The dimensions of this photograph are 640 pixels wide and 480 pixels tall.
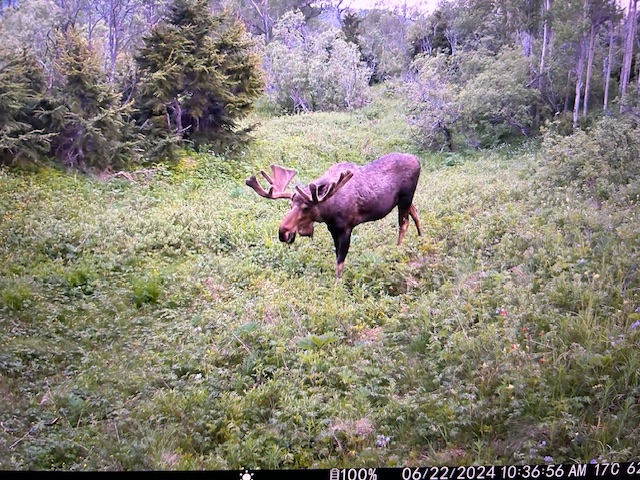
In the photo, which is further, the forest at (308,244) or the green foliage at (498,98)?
the green foliage at (498,98)

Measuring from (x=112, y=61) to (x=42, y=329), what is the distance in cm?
177

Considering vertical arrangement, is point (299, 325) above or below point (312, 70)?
below

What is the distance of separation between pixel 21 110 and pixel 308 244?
6.42 feet

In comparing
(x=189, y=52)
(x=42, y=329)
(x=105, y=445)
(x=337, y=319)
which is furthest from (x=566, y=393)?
(x=189, y=52)

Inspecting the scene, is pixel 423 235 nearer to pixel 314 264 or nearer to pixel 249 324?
pixel 314 264

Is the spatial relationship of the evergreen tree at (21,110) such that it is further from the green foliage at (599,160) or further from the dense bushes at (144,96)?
the green foliage at (599,160)

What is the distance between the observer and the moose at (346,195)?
3309 mm

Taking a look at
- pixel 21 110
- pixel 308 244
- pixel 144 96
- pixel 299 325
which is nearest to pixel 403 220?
pixel 308 244

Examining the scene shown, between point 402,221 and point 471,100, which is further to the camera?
point 471,100

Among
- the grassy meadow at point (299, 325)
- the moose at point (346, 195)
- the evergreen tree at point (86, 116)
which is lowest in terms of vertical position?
the grassy meadow at point (299, 325)

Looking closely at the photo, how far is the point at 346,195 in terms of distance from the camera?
12.0ft

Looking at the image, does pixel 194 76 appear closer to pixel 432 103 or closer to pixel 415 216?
pixel 415 216

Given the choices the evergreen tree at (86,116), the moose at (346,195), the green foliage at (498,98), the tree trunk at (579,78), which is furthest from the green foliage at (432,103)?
the evergreen tree at (86,116)

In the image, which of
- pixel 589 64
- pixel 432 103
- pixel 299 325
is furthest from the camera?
pixel 432 103
